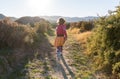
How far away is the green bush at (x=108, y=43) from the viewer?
11.0m

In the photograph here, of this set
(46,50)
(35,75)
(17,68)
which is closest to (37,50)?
(46,50)

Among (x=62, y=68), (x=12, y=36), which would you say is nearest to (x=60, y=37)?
(x=62, y=68)

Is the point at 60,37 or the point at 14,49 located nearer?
the point at 60,37

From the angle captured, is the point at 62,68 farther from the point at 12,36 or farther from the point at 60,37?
the point at 12,36

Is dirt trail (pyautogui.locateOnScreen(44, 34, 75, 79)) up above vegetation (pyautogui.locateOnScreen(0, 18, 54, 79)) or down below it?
below

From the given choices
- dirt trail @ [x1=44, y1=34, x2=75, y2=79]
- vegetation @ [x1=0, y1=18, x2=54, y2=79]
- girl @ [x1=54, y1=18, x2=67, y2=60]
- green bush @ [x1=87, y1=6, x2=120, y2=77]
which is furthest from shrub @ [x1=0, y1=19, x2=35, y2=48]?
green bush @ [x1=87, y1=6, x2=120, y2=77]

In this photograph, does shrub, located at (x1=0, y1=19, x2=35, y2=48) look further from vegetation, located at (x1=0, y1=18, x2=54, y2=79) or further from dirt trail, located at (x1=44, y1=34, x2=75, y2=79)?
dirt trail, located at (x1=44, y1=34, x2=75, y2=79)

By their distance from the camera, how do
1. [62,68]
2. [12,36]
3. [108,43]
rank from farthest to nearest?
[12,36]
[62,68]
[108,43]

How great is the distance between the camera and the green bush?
11.0m

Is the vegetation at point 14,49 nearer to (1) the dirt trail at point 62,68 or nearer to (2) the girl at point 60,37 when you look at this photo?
(1) the dirt trail at point 62,68

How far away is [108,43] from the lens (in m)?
11.7

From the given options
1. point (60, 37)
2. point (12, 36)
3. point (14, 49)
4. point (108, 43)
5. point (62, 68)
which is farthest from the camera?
point (12, 36)

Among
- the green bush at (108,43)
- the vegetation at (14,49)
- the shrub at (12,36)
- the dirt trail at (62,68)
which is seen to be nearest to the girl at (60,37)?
the dirt trail at (62,68)

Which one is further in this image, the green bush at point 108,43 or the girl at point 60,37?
the girl at point 60,37
